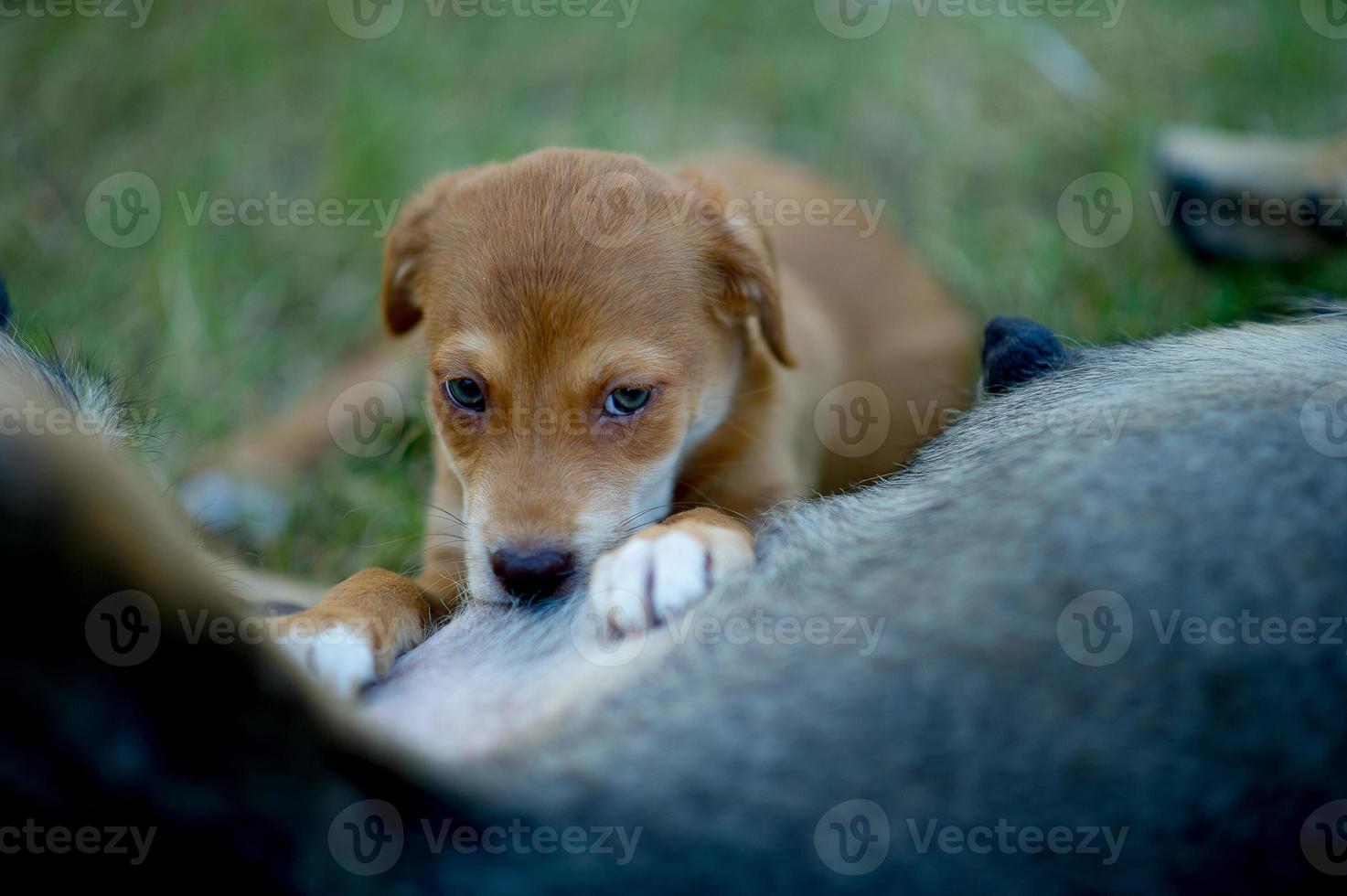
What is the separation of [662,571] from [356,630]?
72 cm

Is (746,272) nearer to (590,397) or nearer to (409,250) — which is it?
(590,397)

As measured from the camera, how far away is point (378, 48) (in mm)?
6402

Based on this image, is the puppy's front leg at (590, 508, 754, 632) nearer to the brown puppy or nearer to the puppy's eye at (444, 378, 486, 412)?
the brown puppy

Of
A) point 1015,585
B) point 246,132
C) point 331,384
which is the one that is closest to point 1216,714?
point 1015,585

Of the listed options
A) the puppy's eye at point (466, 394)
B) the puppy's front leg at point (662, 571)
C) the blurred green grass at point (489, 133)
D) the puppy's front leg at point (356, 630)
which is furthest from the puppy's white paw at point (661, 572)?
the blurred green grass at point (489, 133)

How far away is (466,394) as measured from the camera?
3.14 meters

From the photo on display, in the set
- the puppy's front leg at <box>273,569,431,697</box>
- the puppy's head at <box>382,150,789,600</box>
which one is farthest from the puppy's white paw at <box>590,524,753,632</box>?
the puppy's front leg at <box>273,569,431,697</box>

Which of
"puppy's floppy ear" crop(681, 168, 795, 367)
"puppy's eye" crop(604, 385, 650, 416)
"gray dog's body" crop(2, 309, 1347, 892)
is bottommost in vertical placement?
"gray dog's body" crop(2, 309, 1347, 892)

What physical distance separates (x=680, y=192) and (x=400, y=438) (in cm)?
182

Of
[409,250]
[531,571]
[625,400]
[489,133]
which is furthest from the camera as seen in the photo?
[489,133]

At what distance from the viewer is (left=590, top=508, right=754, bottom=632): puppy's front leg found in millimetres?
2375

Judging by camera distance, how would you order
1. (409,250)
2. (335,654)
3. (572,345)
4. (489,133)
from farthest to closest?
(489,133), (409,250), (572,345), (335,654)

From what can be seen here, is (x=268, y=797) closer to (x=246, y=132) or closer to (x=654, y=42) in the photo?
(x=246, y=132)

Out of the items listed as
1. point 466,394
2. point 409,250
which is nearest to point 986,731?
point 466,394
